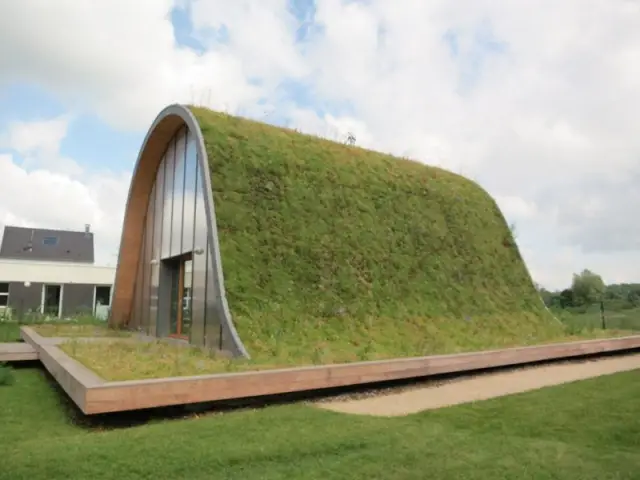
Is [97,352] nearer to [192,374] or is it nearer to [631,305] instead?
[192,374]

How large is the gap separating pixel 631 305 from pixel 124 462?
22528 mm

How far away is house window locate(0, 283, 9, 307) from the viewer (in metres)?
28.5

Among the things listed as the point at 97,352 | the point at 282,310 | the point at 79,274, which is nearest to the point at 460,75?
the point at 282,310

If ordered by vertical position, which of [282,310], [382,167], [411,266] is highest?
[382,167]

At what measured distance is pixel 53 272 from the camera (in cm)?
2925

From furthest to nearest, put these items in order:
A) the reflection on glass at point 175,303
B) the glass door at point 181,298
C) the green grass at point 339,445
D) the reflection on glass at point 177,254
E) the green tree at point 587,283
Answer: the green tree at point 587,283
the reflection on glass at point 175,303
the glass door at point 181,298
the reflection on glass at point 177,254
the green grass at point 339,445

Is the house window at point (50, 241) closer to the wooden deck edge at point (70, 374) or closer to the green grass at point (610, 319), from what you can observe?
the wooden deck edge at point (70, 374)

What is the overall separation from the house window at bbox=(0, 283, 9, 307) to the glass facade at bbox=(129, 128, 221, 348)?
596 inches

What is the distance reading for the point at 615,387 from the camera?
26.1 ft

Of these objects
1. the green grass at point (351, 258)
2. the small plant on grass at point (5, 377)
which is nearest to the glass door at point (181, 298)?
the green grass at point (351, 258)

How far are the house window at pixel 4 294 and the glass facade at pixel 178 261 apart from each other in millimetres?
15126

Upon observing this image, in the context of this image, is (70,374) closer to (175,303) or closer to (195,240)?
(195,240)

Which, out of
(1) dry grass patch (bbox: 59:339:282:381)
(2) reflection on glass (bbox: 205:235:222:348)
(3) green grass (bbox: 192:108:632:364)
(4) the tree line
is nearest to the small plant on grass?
(1) dry grass patch (bbox: 59:339:282:381)

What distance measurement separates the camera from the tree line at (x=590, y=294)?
850 inches
